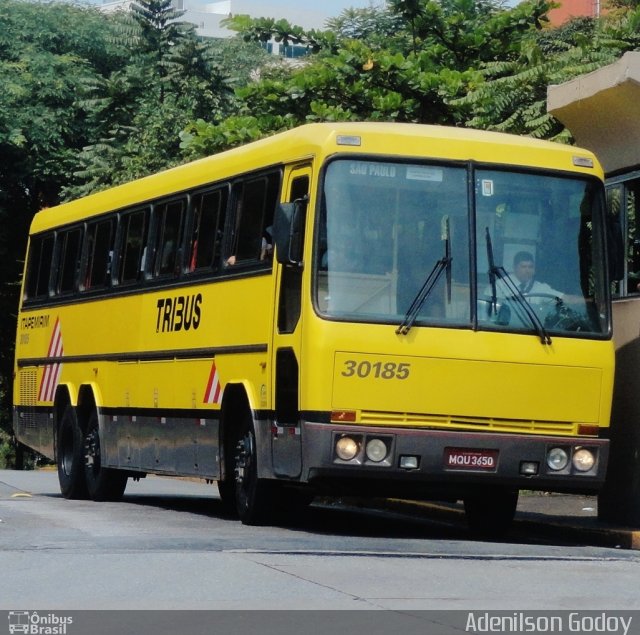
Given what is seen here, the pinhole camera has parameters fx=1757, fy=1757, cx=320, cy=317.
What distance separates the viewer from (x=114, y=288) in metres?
18.8

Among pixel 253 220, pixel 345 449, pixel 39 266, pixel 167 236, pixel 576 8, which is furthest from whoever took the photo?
pixel 576 8

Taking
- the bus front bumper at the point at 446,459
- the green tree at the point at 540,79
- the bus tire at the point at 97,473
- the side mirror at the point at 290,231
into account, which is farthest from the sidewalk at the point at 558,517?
the green tree at the point at 540,79

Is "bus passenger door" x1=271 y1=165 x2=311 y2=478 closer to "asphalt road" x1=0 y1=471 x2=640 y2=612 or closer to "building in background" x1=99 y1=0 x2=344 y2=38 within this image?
"asphalt road" x1=0 y1=471 x2=640 y2=612

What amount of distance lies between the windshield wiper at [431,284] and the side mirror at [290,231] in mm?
930

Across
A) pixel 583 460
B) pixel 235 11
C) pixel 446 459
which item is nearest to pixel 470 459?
pixel 446 459

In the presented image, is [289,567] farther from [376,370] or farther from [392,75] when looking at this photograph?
[392,75]

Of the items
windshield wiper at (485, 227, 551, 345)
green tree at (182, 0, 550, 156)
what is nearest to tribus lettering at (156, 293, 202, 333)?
windshield wiper at (485, 227, 551, 345)

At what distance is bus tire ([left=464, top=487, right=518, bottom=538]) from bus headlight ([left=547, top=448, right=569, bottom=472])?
1.34 m

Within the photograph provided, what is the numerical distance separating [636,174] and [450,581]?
5927mm

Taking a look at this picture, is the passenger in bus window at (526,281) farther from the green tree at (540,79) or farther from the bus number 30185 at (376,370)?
the green tree at (540,79)

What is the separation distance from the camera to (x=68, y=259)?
68.9 feet

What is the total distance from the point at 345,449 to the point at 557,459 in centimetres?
170

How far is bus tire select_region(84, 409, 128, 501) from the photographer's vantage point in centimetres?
1927
